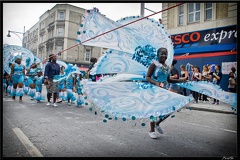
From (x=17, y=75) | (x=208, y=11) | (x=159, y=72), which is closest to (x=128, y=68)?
(x=159, y=72)

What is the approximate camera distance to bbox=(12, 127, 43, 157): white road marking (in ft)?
9.20

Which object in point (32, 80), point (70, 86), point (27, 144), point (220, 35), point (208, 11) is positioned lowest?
point (27, 144)

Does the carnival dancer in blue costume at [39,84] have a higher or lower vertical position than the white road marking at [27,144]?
higher

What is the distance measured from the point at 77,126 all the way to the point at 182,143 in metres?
2.18

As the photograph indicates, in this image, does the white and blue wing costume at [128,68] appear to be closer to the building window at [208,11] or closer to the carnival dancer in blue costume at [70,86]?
the carnival dancer in blue costume at [70,86]

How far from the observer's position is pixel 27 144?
3146 mm

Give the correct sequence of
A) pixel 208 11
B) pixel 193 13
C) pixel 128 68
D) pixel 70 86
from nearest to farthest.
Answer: pixel 128 68 < pixel 70 86 < pixel 208 11 < pixel 193 13

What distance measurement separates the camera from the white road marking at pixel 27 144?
2.80 m

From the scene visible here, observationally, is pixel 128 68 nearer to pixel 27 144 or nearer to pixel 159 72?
pixel 159 72

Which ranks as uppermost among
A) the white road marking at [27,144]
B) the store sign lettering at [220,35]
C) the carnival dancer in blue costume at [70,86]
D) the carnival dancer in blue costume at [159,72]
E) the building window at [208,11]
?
the building window at [208,11]

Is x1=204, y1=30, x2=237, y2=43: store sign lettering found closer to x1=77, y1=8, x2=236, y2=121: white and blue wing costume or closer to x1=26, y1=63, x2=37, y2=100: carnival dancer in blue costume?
x1=77, y1=8, x2=236, y2=121: white and blue wing costume

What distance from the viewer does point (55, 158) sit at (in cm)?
268

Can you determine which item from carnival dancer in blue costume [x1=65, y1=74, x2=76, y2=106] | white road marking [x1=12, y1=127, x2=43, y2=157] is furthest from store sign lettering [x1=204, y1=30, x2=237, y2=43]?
white road marking [x1=12, y1=127, x2=43, y2=157]

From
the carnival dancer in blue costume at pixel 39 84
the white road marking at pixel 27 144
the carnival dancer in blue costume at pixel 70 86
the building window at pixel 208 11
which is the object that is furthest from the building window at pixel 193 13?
the white road marking at pixel 27 144
